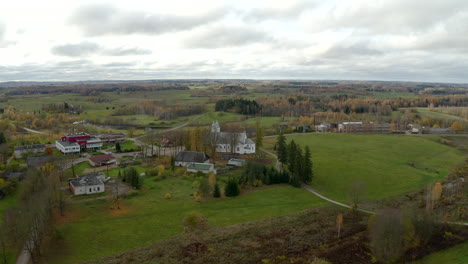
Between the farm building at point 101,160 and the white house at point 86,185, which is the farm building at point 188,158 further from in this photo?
the white house at point 86,185

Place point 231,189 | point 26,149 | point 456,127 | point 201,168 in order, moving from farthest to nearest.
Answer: point 456,127 → point 26,149 → point 201,168 → point 231,189

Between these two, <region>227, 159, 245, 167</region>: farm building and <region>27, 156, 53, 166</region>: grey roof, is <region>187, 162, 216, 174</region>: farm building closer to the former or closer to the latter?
<region>227, 159, 245, 167</region>: farm building

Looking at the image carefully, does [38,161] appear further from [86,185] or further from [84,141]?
[84,141]

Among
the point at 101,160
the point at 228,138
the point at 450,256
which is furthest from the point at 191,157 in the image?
the point at 450,256

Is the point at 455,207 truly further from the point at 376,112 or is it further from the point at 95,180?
the point at 376,112

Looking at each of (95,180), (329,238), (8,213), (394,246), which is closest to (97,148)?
(95,180)
